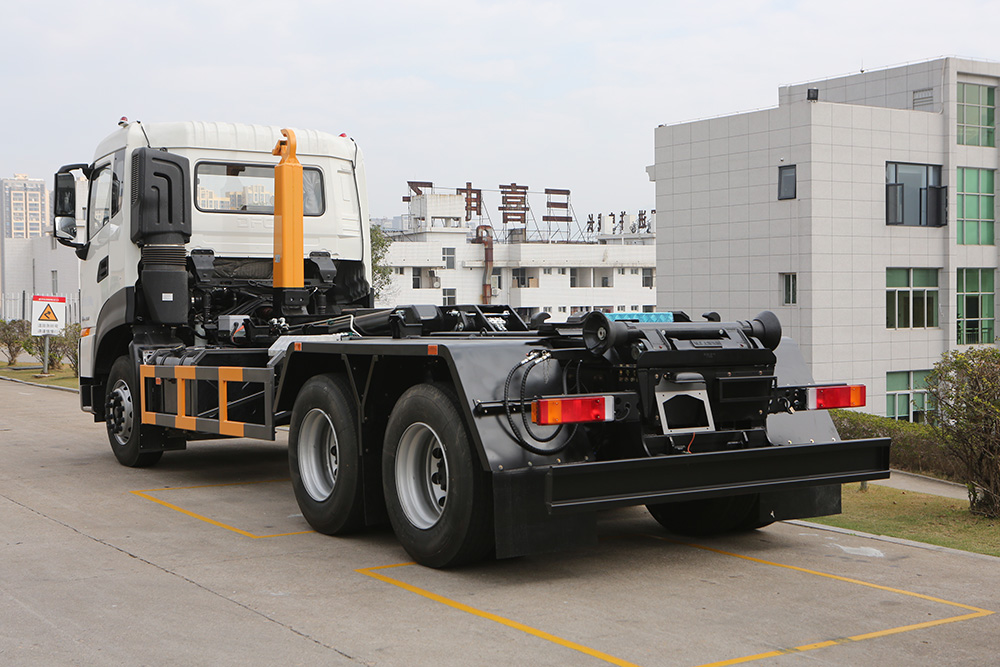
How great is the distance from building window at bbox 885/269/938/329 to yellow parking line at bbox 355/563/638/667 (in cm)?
3581

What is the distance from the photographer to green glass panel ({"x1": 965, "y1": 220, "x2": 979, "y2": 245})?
41156 millimetres

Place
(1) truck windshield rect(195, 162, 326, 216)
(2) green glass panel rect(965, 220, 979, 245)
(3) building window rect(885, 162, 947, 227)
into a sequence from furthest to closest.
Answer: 1. (2) green glass panel rect(965, 220, 979, 245)
2. (3) building window rect(885, 162, 947, 227)
3. (1) truck windshield rect(195, 162, 326, 216)

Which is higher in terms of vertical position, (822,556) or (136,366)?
(136,366)

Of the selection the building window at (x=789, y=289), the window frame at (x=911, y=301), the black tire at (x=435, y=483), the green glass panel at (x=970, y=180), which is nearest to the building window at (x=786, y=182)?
the building window at (x=789, y=289)

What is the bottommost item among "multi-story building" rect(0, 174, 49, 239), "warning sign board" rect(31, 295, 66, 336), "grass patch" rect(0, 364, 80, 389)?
"grass patch" rect(0, 364, 80, 389)

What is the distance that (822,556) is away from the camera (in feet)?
24.5

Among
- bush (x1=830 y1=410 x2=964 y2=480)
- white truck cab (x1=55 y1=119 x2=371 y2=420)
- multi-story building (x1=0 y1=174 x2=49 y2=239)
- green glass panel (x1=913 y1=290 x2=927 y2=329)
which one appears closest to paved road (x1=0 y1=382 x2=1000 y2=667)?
white truck cab (x1=55 y1=119 x2=371 y2=420)

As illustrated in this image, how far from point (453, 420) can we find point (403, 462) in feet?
2.53

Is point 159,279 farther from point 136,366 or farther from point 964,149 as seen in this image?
point 964,149

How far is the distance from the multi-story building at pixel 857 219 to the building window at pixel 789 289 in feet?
0.15

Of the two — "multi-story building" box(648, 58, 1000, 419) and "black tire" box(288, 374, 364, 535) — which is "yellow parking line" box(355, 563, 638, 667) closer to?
"black tire" box(288, 374, 364, 535)

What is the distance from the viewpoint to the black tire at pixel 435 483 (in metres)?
6.52

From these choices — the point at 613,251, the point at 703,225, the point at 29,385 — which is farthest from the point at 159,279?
the point at 613,251

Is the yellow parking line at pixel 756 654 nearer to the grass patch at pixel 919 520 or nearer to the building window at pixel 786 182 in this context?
the grass patch at pixel 919 520
